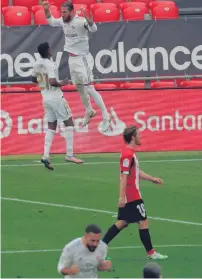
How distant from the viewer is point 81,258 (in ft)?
43.4

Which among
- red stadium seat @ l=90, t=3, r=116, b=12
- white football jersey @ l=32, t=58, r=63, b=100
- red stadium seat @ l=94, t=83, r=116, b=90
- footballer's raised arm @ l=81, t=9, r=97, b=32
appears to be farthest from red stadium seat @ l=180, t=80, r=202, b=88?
white football jersey @ l=32, t=58, r=63, b=100

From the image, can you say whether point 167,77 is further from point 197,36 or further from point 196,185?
point 196,185

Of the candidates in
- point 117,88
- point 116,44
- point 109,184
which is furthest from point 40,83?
point 116,44

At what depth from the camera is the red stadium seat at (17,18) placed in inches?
1183

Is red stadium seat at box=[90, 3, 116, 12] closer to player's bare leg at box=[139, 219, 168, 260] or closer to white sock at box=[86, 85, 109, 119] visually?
white sock at box=[86, 85, 109, 119]

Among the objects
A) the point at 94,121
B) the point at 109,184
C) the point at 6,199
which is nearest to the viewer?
the point at 6,199

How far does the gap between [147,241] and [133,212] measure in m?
0.48

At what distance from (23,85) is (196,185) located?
7033mm

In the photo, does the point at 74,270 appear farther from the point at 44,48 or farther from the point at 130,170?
the point at 44,48

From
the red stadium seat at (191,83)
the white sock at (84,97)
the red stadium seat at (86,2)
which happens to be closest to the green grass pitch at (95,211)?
the white sock at (84,97)

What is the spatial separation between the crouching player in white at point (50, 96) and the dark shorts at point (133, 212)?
630cm

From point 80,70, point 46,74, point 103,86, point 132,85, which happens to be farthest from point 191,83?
point 46,74

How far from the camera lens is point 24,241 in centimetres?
1838

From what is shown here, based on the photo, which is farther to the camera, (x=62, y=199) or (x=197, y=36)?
(x=197, y=36)
